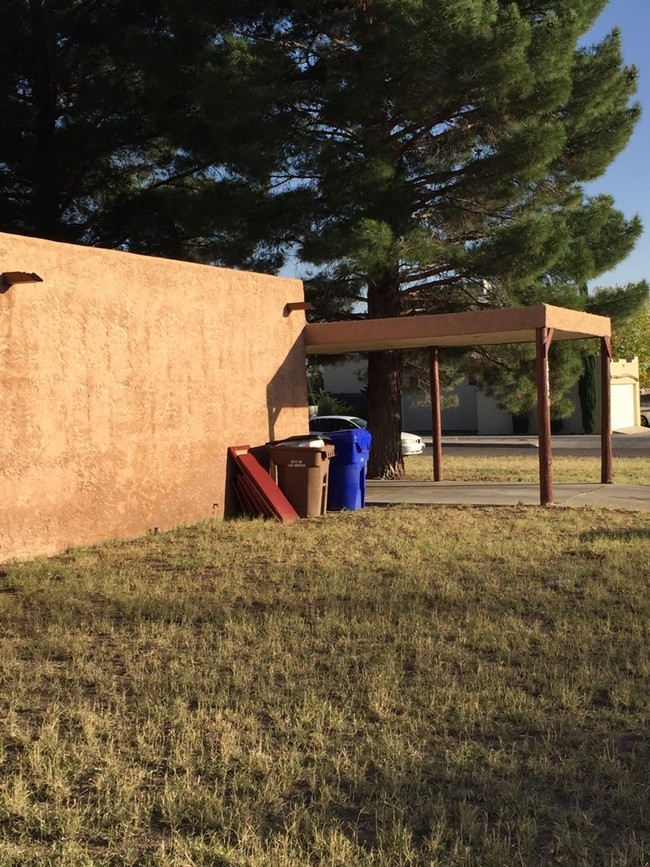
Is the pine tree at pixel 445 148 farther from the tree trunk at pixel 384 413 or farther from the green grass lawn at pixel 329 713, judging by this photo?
the green grass lawn at pixel 329 713

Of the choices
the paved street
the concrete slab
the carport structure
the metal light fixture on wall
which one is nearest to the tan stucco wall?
the metal light fixture on wall

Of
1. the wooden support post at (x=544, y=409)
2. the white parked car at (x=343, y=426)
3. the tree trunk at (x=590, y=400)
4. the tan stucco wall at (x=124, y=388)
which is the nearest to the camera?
the tan stucco wall at (x=124, y=388)

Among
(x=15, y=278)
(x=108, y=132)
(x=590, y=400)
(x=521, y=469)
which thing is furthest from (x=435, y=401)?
(x=590, y=400)

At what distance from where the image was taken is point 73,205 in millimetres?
21781

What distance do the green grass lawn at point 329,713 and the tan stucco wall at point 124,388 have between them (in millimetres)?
1342

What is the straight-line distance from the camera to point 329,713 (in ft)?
17.0

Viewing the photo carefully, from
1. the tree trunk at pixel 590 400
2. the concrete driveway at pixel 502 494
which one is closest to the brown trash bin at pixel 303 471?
the concrete driveway at pixel 502 494

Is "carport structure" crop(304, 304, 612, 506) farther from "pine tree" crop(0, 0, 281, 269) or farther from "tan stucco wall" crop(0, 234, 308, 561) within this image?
"pine tree" crop(0, 0, 281, 269)

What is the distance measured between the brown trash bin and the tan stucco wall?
0.64 m

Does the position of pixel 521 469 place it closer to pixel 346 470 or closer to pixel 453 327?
pixel 453 327

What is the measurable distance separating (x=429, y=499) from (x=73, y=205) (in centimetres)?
1151

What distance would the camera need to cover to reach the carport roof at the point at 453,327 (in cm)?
1368

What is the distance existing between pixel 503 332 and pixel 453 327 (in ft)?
2.47

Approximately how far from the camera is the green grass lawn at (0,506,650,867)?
381cm
